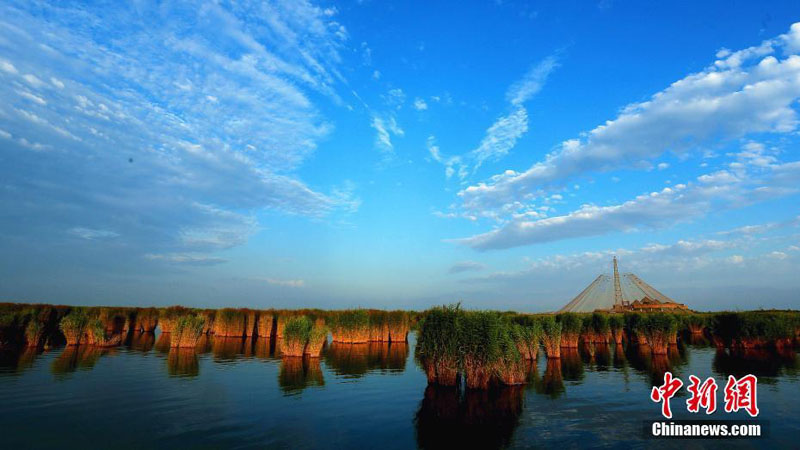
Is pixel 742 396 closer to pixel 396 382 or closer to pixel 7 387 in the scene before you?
pixel 396 382

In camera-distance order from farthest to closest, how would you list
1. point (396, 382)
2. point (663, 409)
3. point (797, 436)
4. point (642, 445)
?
point (396, 382) < point (663, 409) < point (797, 436) < point (642, 445)

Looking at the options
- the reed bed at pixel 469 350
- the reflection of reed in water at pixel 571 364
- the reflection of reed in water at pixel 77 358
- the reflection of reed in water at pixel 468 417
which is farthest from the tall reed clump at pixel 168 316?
the reflection of reed in water at pixel 571 364

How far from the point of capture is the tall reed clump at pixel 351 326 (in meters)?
43.0

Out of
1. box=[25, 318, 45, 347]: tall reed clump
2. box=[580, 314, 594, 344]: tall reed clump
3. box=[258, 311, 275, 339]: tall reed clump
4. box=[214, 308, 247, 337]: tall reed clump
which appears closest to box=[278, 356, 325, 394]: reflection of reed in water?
box=[258, 311, 275, 339]: tall reed clump

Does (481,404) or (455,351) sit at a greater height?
(455,351)

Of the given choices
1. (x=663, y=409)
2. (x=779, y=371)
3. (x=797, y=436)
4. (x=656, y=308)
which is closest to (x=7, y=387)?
(x=663, y=409)

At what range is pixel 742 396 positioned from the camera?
19047 mm

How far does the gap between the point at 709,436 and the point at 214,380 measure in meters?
21.6

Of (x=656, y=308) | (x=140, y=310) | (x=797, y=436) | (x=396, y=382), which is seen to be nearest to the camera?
(x=797, y=436)

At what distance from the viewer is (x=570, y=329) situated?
4050 centimetres

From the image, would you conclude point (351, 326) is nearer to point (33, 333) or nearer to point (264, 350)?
point (264, 350)

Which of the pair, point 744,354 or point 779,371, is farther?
point 744,354

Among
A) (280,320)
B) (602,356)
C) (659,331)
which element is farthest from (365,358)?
(659,331)

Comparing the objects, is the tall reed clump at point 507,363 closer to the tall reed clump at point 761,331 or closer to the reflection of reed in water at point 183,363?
the reflection of reed in water at point 183,363
